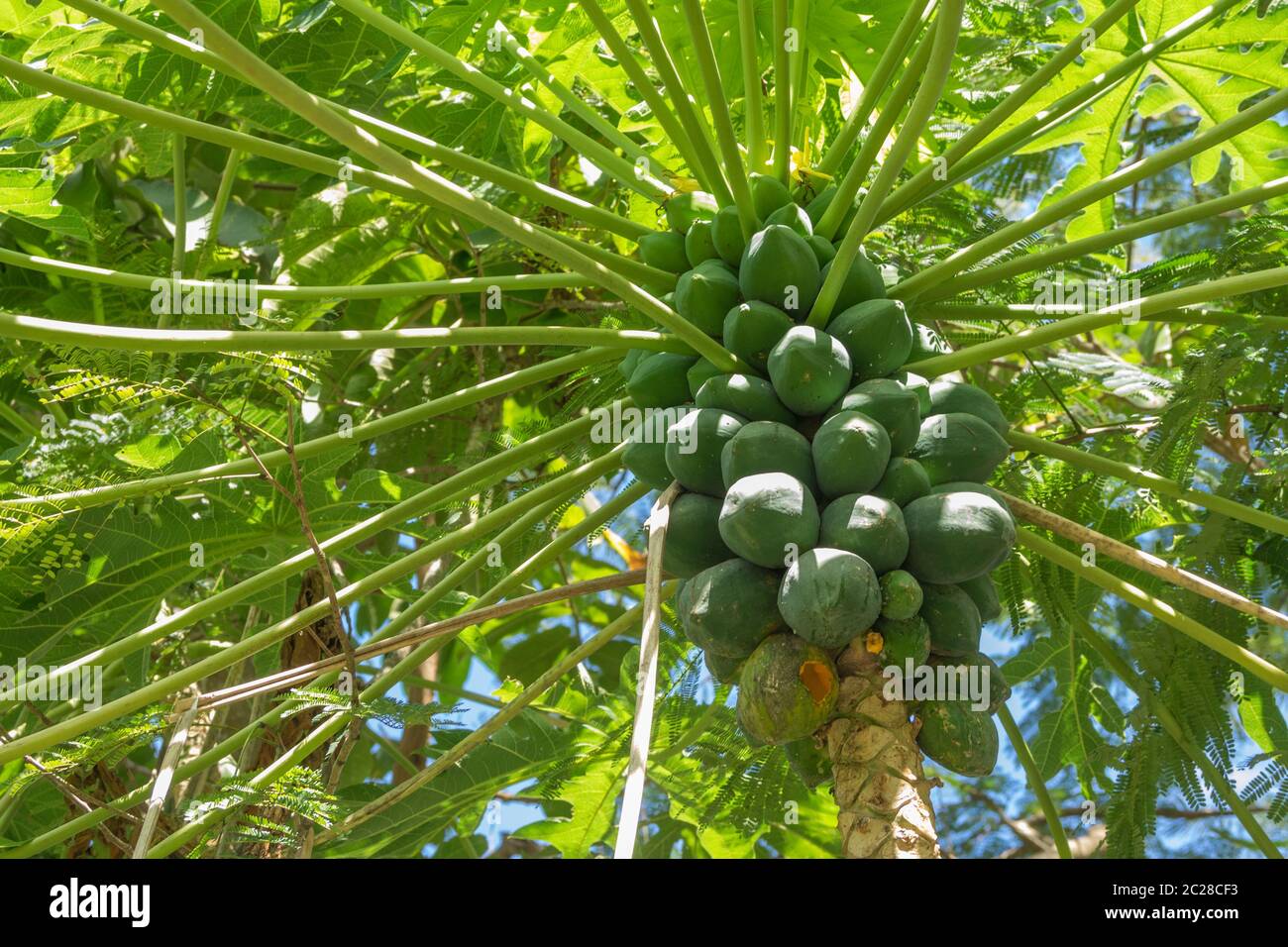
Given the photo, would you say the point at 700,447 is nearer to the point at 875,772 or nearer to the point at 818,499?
the point at 818,499

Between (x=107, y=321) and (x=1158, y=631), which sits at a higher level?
(x=107, y=321)

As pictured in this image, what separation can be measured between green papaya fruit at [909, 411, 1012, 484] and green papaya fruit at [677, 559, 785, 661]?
0.40 metres

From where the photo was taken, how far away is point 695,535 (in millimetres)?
2449

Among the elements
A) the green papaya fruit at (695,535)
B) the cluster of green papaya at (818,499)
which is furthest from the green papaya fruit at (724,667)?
the green papaya fruit at (695,535)

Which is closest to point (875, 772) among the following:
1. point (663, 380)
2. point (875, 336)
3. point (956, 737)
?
point (956, 737)

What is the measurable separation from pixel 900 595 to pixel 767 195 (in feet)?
3.38

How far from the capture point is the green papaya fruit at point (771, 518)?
2.24 metres

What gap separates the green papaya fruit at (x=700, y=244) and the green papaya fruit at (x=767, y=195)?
12 centimetres

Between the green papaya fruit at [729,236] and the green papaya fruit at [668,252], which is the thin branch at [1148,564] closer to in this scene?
the green papaya fruit at [729,236]
